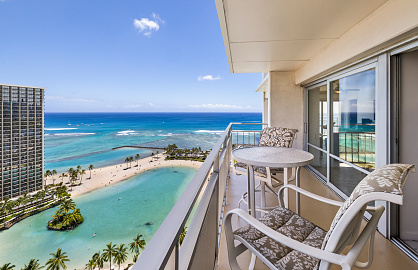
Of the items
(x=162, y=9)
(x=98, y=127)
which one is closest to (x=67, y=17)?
(x=162, y=9)

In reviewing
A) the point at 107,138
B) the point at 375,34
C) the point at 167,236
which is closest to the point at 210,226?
the point at 167,236

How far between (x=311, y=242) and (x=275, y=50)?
2629 mm

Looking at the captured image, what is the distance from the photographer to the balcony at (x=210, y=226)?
357 mm

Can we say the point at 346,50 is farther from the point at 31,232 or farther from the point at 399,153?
the point at 31,232

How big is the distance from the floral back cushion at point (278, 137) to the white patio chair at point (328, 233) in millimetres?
1324

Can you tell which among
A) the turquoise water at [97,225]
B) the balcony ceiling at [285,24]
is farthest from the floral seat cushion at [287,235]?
the turquoise water at [97,225]

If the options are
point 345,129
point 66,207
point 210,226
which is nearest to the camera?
point 210,226

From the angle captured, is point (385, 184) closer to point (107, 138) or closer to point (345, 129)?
point (345, 129)

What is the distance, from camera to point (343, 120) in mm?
2773

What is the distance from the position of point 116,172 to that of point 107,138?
13.6 metres

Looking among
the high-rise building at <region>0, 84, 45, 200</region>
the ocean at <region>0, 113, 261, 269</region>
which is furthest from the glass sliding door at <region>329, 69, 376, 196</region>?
the high-rise building at <region>0, 84, 45, 200</region>

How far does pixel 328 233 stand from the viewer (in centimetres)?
76

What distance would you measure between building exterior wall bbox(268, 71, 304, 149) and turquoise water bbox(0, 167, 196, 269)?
9.91 meters

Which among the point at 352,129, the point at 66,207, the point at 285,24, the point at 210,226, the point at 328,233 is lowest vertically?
the point at 66,207
